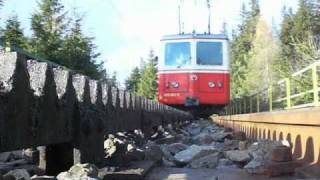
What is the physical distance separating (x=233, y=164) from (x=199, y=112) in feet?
61.8

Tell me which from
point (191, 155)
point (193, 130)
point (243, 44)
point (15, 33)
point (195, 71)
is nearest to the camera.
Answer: point (191, 155)

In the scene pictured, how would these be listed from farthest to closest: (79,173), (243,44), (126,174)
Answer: (243,44)
(126,174)
(79,173)

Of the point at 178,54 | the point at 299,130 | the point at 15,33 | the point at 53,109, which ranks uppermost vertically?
the point at 15,33

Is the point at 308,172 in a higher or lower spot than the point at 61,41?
lower

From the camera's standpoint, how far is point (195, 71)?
2372cm

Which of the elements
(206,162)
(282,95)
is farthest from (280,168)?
(282,95)

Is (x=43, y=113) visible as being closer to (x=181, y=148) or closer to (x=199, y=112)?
(x=181, y=148)

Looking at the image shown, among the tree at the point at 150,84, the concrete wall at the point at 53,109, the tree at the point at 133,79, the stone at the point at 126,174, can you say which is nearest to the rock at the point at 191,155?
the concrete wall at the point at 53,109

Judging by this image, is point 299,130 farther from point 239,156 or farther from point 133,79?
point 133,79

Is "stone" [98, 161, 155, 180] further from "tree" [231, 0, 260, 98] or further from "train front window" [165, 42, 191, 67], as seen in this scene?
"tree" [231, 0, 260, 98]

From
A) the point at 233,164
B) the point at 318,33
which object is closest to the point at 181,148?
the point at 233,164

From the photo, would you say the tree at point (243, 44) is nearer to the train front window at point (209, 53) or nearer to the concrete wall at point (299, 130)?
the train front window at point (209, 53)

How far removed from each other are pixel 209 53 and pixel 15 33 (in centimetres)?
1595

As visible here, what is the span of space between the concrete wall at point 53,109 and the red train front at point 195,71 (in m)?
15.8
